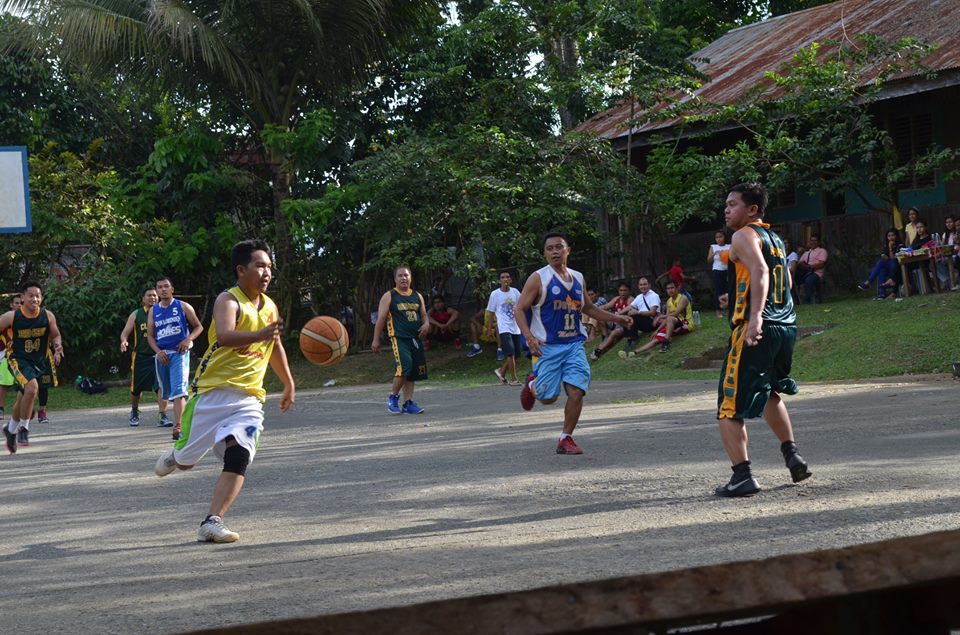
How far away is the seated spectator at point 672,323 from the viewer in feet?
75.1

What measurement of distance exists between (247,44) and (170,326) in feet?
43.0

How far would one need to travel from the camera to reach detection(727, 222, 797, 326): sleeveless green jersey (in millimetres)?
7969

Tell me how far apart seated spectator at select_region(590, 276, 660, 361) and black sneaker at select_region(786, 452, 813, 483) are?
50.8 ft

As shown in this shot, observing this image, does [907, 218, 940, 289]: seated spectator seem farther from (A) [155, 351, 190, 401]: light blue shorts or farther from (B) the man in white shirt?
(A) [155, 351, 190, 401]: light blue shorts

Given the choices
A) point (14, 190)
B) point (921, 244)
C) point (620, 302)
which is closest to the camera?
point (14, 190)

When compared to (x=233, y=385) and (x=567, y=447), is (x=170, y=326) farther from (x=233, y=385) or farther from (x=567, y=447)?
(x=233, y=385)

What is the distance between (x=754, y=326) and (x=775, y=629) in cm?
617

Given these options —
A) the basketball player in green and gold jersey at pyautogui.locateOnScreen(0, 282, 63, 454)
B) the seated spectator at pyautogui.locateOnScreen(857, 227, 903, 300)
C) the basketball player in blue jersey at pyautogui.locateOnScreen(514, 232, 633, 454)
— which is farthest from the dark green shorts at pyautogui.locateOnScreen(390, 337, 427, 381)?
the seated spectator at pyautogui.locateOnScreen(857, 227, 903, 300)

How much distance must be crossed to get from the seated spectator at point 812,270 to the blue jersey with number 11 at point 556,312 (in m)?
15.4

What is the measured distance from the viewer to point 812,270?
25156mm

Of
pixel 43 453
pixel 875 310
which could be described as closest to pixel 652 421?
pixel 43 453

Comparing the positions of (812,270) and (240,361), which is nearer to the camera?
(240,361)

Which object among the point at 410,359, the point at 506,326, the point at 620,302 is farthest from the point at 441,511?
the point at 620,302

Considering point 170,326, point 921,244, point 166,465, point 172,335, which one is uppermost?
point 921,244
